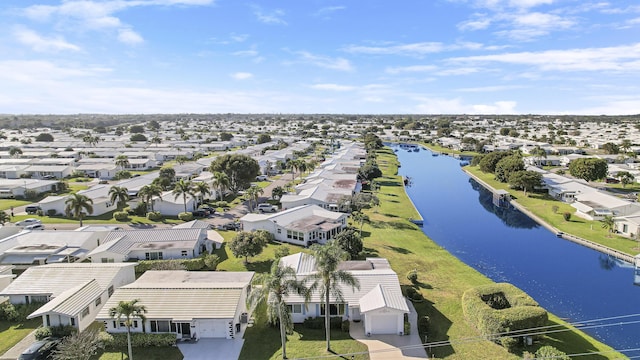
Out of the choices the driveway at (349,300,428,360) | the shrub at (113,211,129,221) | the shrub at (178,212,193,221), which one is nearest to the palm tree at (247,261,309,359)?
the driveway at (349,300,428,360)

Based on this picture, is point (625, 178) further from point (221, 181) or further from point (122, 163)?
point (122, 163)

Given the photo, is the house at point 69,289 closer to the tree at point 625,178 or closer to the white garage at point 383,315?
the white garage at point 383,315

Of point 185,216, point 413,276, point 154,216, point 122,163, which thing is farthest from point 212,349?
point 122,163

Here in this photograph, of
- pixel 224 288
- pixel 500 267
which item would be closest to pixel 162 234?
pixel 224 288

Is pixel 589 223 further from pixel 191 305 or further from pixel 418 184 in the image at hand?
pixel 191 305

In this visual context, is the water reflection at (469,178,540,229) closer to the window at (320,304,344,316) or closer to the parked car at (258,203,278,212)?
the parked car at (258,203,278,212)

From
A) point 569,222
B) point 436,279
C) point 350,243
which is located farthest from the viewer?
point 569,222

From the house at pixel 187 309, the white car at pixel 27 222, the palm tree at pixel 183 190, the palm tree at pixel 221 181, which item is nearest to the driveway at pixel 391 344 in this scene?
the house at pixel 187 309
